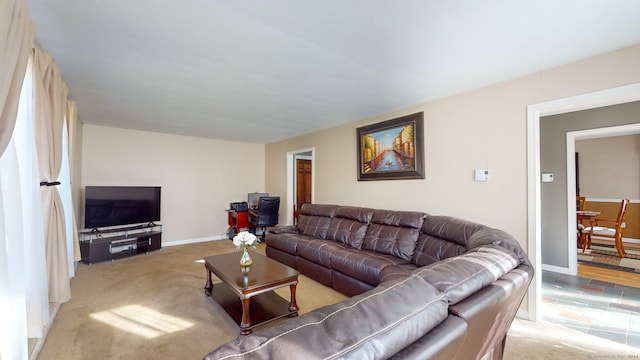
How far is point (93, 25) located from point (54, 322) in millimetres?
2563

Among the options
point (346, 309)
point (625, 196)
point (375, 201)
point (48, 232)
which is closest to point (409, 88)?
point (375, 201)

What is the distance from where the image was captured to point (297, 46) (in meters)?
1.96

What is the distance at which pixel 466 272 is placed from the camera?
1.08 metres

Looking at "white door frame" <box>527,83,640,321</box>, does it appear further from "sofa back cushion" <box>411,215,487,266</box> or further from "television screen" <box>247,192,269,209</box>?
"television screen" <box>247,192,269,209</box>

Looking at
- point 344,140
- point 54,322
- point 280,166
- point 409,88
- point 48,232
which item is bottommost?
point 54,322

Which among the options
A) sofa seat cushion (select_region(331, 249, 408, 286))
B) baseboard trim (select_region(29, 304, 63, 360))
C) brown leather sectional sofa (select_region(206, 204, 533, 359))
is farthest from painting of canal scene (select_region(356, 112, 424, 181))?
baseboard trim (select_region(29, 304, 63, 360))

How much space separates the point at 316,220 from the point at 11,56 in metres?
3.54

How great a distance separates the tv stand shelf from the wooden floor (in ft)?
22.3

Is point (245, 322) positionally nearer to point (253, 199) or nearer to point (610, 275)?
point (253, 199)

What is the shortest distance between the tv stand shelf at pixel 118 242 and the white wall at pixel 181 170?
33 cm

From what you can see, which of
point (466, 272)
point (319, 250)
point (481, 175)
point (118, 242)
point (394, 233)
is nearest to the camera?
point (466, 272)

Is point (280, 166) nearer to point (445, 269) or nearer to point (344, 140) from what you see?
point (344, 140)

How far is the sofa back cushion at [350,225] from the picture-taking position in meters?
3.50

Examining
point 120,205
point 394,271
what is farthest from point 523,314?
point 120,205
